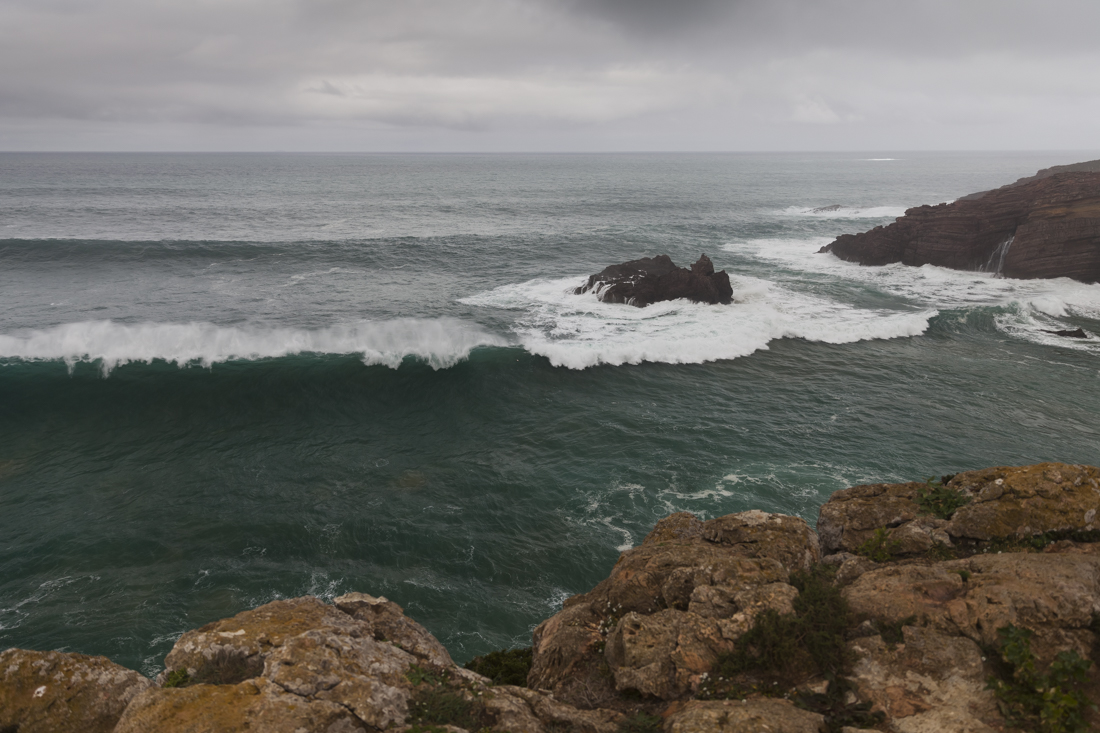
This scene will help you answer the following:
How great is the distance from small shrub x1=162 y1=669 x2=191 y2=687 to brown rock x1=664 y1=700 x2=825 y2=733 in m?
5.58

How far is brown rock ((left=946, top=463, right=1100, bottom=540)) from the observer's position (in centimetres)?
855

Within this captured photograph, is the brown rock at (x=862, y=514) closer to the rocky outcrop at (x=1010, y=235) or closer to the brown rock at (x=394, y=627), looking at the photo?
the brown rock at (x=394, y=627)

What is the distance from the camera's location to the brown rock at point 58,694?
6.21 m

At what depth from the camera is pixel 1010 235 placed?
41094 millimetres

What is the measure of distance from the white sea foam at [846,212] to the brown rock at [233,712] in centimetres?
8178

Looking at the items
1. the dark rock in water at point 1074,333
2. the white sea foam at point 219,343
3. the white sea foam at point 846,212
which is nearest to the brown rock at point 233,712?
the white sea foam at point 219,343

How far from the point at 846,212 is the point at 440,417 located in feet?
253

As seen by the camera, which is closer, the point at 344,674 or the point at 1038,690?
the point at 1038,690

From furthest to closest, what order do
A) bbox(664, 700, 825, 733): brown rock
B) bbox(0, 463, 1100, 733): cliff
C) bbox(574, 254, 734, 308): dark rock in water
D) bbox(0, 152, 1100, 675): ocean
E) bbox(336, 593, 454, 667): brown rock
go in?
bbox(574, 254, 734, 308): dark rock in water, bbox(0, 152, 1100, 675): ocean, bbox(336, 593, 454, 667): brown rock, bbox(0, 463, 1100, 733): cliff, bbox(664, 700, 825, 733): brown rock

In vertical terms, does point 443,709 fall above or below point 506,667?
above

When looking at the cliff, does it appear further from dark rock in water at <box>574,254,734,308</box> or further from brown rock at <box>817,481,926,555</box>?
dark rock in water at <box>574,254,734,308</box>

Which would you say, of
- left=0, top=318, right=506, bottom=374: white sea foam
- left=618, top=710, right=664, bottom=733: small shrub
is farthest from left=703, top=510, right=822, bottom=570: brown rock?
left=0, top=318, right=506, bottom=374: white sea foam

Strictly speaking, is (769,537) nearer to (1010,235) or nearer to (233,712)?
(233,712)

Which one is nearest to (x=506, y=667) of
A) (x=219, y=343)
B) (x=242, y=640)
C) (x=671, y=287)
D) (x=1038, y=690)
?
(x=242, y=640)
